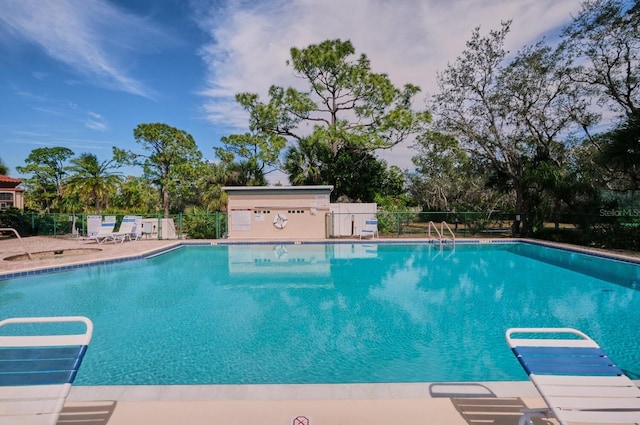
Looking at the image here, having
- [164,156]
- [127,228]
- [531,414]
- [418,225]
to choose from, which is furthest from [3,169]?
[531,414]

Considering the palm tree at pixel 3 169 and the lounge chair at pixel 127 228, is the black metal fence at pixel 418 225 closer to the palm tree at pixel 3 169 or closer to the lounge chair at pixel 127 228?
the lounge chair at pixel 127 228

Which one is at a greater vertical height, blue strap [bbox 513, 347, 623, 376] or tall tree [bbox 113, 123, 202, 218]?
tall tree [bbox 113, 123, 202, 218]

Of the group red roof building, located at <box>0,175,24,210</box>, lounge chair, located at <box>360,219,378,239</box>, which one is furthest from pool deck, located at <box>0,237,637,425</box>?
red roof building, located at <box>0,175,24,210</box>

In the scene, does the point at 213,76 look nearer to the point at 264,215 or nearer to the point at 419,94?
the point at 264,215

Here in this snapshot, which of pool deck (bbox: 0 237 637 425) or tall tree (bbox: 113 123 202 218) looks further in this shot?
tall tree (bbox: 113 123 202 218)

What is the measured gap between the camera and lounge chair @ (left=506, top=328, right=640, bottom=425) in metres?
2.04

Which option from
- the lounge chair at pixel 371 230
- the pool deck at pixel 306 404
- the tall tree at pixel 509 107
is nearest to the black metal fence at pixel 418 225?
the lounge chair at pixel 371 230

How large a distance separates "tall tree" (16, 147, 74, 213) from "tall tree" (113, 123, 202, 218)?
11.9 meters

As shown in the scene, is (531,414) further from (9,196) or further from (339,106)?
(9,196)

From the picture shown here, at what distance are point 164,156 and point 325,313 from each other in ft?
103

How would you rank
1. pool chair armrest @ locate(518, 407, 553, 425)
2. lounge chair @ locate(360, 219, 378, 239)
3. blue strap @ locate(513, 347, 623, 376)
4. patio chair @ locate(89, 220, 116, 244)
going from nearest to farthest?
pool chair armrest @ locate(518, 407, 553, 425) < blue strap @ locate(513, 347, 623, 376) < patio chair @ locate(89, 220, 116, 244) < lounge chair @ locate(360, 219, 378, 239)

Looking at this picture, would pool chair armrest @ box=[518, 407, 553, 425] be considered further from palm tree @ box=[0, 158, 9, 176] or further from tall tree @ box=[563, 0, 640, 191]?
palm tree @ box=[0, 158, 9, 176]

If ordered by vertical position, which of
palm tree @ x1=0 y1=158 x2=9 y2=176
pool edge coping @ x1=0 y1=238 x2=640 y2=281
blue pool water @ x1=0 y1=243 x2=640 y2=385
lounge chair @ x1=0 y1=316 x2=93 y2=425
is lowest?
blue pool water @ x1=0 y1=243 x2=640 y2=385

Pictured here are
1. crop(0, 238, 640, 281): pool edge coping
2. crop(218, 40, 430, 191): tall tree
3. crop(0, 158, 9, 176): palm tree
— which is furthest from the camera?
crop(0, 158, 9, 176): palm tree
